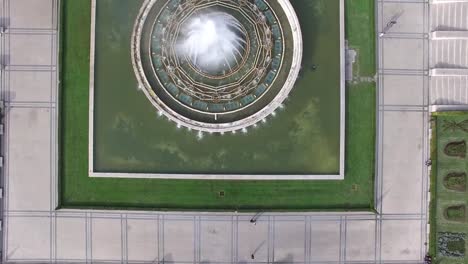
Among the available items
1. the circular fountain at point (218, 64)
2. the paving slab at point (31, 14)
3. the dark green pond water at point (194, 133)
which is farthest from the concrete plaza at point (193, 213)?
the circular fountain at point (218, 64)

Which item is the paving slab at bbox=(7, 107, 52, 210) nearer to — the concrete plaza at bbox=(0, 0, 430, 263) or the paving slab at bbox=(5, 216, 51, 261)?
the concrete plaza at bbox=(0, 0, 430, 263)

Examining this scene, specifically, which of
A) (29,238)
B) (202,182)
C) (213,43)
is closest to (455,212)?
(202,182)

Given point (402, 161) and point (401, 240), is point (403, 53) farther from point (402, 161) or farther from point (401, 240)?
point (401, 240)

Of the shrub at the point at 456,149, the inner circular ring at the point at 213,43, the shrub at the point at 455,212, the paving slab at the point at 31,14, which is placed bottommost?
the shrub at the point at 455,212

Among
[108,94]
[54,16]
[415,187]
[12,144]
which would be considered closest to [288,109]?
[415,187]

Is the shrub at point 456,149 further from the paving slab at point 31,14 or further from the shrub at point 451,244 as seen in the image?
the paving slab at point 31,14

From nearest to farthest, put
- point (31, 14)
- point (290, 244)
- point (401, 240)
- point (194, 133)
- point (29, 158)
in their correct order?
point (194, 133)
point (31, 14)
point (29, 158)
point (290, 244)
point (401, 240)
